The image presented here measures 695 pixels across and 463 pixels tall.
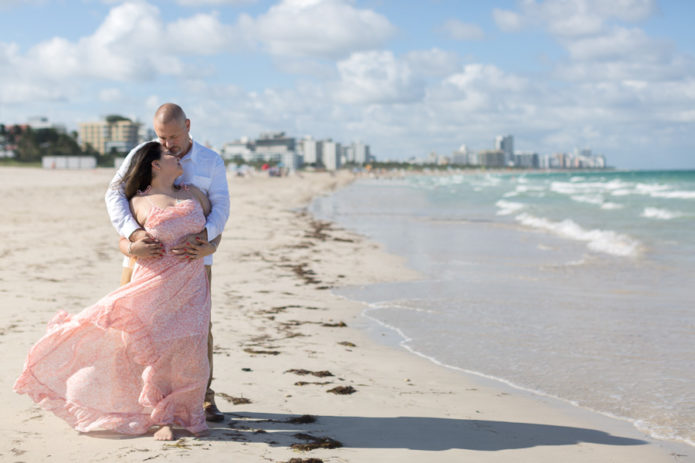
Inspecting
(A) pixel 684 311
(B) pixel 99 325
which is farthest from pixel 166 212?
(A) pixel 684 311

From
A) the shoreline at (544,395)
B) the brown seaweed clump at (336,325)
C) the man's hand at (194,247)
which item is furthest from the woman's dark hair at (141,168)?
the brown seaweed clump at (336,325)

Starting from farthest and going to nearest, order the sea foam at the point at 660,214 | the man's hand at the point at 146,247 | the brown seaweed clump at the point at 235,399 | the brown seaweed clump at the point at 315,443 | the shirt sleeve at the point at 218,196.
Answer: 1. the sea foam at the point at 660,214
2. the brown seaweed clump at the point at 235,399
3. the shirt sleeve at the point at 218,196
4. the brown seaweed clump at the point at 315,443
5. the man's hand at the point at 146,247

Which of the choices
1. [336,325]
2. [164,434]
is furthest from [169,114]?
[336,325]

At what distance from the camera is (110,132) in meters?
183

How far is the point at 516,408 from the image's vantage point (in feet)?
14.3

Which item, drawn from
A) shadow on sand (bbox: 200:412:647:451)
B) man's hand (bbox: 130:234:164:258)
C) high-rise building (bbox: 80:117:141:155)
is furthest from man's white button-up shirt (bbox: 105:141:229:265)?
high-rise building (bbox: 80:117:141:155)

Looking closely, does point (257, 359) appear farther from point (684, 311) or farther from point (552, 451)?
point (684, 311)

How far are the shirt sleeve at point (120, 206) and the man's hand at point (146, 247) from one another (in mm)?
90

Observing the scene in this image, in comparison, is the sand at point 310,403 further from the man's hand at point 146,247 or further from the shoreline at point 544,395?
the man's hand at point 146,247

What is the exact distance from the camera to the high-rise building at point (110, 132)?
17062 cm

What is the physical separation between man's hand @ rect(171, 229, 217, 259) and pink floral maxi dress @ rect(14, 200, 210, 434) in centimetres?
3

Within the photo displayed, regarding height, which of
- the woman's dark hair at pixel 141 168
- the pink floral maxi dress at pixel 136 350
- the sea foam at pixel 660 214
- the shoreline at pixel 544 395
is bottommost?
the shoreline at pixel 544 395

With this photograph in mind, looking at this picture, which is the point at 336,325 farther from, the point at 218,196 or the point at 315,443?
the point at 218,196

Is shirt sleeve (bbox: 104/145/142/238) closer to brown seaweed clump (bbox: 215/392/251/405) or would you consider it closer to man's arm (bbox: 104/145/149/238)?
man's arm (bbox: 104/145/149/238)
